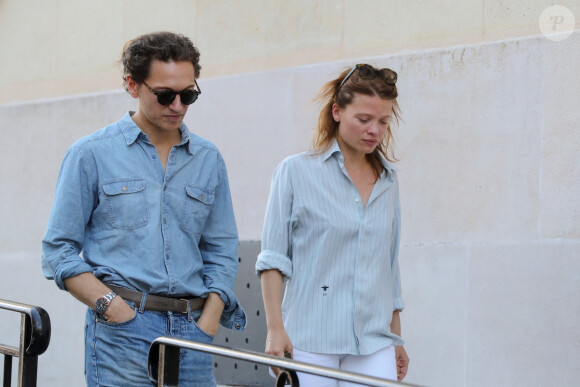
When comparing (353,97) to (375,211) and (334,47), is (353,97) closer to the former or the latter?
(375,211)

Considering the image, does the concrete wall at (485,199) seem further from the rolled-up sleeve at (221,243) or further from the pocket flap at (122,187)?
the pocket flap at (122,187)

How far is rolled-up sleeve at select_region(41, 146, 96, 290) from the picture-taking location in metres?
3.02

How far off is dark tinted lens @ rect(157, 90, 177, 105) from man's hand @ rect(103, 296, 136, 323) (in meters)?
0.68

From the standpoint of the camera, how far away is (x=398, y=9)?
18.5 ft

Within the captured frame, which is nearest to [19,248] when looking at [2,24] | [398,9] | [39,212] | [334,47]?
[39,212]

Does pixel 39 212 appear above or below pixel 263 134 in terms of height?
below

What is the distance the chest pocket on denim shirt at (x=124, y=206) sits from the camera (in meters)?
3.06

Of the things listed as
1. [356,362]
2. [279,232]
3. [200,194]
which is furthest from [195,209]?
[356,362]

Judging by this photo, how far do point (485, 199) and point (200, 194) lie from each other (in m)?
2.41

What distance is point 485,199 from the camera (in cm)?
514

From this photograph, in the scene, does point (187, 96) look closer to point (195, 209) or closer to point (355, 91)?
point (195, 209)

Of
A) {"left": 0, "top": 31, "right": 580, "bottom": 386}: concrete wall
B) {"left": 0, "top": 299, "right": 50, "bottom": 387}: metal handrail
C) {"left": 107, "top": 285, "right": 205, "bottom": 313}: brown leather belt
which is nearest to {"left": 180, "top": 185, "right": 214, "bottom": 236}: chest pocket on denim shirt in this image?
{"left": 107, "top": 285, "right": 205, "bottom": 313}: brown leather belt

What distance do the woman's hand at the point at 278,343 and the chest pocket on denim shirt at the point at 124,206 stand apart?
1.95 feet

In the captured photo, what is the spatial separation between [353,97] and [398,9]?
8.12ft
